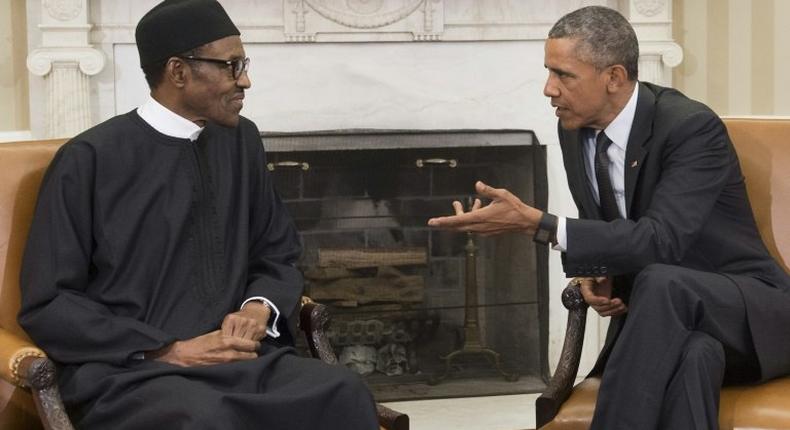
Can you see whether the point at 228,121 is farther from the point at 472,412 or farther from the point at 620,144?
the point at 472,412

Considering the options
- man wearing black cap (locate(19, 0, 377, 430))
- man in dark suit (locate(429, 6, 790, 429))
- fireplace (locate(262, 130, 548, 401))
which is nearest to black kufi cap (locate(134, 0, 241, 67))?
man wearing black cap (locate(19, 0, 377, 430))

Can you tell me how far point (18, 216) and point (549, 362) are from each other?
9.18 feet

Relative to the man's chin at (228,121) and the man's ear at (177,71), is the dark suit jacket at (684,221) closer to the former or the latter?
the man's chin at (228,121)

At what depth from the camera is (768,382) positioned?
9.98 ft

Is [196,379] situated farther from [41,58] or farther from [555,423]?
[41,58]

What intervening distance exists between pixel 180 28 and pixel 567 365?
1.33 m

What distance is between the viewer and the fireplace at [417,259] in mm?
5141

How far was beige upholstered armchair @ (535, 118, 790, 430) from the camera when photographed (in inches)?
113

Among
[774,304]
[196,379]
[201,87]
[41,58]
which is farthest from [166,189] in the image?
[41,58]

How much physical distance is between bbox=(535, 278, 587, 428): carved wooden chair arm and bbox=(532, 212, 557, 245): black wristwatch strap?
11.7 inches

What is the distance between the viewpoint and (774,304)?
307 cm

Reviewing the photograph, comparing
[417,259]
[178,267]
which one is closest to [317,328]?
[178,267]

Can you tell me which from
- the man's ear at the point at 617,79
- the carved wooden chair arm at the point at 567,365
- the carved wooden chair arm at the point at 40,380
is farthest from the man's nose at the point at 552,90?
the carved wooden chair arm at the point at 40,380

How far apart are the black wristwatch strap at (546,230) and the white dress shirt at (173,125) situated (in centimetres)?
71
